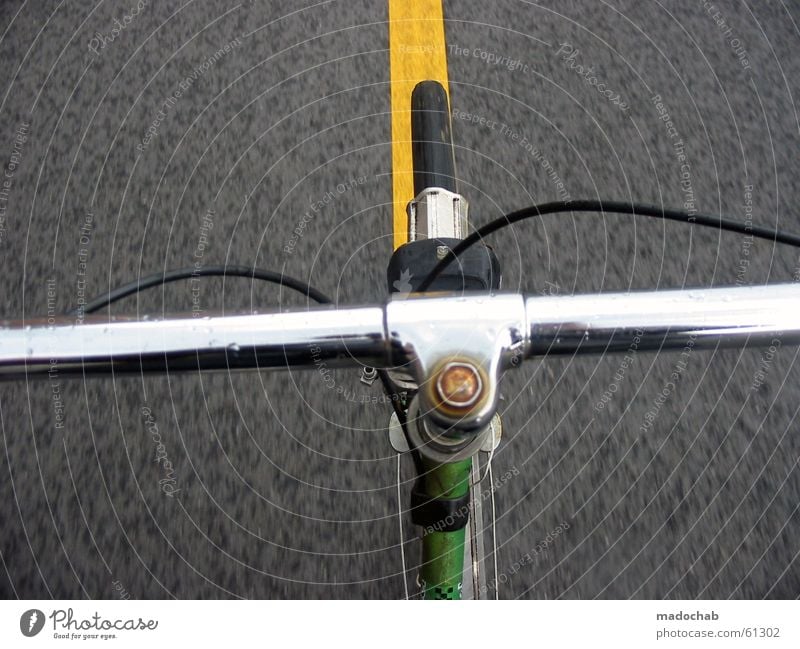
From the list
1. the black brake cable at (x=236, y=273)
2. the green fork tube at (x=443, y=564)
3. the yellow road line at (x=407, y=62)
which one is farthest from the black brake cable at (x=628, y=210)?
the yellow road line at (x=407, y=62)

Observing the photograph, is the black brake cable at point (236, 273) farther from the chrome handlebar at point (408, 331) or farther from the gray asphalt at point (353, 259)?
the gray asphalt at point (353, 259)

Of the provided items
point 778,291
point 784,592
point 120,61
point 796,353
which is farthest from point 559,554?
point 120,61

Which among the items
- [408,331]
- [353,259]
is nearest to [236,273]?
[408,331]

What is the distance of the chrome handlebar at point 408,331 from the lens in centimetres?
26

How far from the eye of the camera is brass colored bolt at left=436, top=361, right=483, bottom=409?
240 mm

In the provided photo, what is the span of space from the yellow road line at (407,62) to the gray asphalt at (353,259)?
0.8 inches

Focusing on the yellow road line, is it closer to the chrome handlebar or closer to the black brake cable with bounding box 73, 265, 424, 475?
the black brake cable with bounding box 73, 265, 424, 475

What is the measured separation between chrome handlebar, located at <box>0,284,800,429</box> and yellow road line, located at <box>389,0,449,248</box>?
69 cm

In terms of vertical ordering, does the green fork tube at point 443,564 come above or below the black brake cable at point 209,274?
below

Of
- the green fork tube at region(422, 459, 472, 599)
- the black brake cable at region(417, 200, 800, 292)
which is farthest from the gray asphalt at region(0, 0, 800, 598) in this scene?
the green fork tube at region(422, 459, 472, 599)

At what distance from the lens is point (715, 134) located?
1015 mm

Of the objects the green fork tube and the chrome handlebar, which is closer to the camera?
the chrome handlebar

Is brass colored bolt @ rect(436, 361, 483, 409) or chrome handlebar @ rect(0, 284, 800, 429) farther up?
chrome handlebar @ rect(0, 284, 800, 429)

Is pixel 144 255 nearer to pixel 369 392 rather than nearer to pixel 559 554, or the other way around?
pixel 369 392
